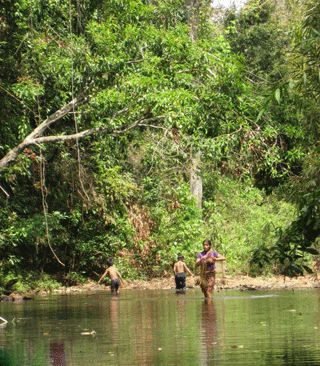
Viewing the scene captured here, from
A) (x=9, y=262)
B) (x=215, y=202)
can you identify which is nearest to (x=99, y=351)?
(x=9, y=262)

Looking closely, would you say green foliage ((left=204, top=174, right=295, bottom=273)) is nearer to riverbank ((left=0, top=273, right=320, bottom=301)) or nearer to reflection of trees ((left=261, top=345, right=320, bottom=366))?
riverbank ((left=0, top=273, right=320, bottom=301))

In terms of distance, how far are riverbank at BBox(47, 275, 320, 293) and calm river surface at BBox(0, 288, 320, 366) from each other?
25.4 feet

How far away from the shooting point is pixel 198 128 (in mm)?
25828

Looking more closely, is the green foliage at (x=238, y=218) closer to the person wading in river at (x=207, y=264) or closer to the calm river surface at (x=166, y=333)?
the person wading in river at (x=207, y=264)

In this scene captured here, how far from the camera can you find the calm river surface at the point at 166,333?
10.6 m

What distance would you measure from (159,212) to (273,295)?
1180 centimetres

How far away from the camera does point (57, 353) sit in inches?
459

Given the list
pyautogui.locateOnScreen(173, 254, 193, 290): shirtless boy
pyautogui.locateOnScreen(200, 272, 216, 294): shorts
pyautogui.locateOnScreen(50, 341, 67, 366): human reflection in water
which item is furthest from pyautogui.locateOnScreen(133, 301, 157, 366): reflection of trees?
pyautogui.locateOnScreen(173, 254, 193, 290): shirtless boy

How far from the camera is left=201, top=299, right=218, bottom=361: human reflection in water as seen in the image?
37.1 ft

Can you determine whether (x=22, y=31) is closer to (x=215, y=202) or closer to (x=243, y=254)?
(x=243, y=254)

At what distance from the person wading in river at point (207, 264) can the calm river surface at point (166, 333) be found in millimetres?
415

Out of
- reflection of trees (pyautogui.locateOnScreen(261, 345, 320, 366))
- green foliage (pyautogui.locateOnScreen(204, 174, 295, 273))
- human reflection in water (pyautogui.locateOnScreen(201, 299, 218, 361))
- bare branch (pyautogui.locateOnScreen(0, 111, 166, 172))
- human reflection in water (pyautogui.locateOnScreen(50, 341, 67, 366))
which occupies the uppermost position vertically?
bare branch (pyautogui.locateOnScreen(0, 111, 166, 172))

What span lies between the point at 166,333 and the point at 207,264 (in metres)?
8.65

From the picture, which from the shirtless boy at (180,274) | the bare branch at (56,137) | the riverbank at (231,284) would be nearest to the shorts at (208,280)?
the bare branch at (56,137)
